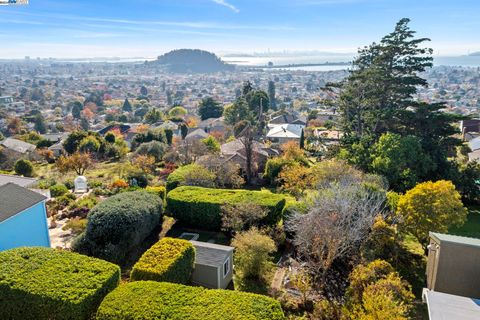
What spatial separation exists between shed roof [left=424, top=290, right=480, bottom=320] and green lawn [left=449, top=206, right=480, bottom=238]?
9604mm

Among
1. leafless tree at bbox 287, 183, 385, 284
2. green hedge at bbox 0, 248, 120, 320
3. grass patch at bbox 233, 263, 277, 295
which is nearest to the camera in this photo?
green hedge at bbox 0, 248, 120, 320

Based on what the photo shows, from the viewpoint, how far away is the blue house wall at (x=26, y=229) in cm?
1340

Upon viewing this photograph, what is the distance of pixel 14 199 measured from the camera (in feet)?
47.1

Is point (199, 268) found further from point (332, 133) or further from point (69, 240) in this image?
point (332, 133)

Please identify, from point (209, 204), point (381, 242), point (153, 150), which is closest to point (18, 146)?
point (153, 150)

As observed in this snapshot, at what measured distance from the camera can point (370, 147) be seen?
78.6 ft

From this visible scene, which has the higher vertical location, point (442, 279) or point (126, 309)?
point (126, 309)

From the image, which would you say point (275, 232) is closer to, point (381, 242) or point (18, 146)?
point (381, 242)

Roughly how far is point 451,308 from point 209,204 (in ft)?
37.3

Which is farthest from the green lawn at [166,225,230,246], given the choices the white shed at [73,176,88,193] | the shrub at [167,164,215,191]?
the white shed at [73,176,88,193]

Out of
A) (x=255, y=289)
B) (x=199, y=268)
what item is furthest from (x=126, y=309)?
(x=255, y=289)

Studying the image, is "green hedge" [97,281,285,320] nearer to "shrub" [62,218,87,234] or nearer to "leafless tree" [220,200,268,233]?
"leafless tree" [220,200,268,233]

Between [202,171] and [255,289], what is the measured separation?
9.96 m

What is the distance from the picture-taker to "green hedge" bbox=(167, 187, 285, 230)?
→ 679 inches
